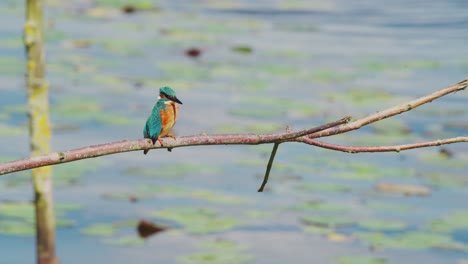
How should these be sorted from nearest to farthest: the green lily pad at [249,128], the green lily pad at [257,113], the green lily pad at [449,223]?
1. the green lily pad at [449,223]
2. the green lily pad at [249,128]
3. the green lily pad at [257,113]

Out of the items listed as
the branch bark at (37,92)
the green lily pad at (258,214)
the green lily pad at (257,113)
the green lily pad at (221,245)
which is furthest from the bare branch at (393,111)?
the green lily pad at (257,113)

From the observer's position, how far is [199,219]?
515 centimetres

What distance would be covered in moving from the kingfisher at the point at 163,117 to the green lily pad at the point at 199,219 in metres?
3.18

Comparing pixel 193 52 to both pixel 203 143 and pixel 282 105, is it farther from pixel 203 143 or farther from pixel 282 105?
pixel 203 143

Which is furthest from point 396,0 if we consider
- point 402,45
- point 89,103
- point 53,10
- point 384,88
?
point 89,103

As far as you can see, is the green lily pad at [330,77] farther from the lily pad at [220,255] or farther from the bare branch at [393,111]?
the bare branch at [393,111]

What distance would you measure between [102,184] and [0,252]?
103cm

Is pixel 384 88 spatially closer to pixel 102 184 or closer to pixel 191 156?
pixel 191 156

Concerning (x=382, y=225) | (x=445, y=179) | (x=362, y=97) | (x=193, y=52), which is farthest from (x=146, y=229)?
(x=193, y=52)

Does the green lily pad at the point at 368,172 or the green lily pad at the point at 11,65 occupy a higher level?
the green lily pad at the point at 11,65

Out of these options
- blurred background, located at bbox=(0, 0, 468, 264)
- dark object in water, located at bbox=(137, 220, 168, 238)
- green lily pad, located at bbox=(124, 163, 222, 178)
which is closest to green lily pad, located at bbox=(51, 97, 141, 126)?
blurred background, located at bbox=(0, 0, 468, 264)

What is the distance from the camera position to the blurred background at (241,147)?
4973mm

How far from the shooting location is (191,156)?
20.3 feet

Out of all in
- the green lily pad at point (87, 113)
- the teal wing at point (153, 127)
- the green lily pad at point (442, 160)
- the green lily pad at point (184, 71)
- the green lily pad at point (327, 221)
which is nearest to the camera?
the teal wing at point (153, 127)
